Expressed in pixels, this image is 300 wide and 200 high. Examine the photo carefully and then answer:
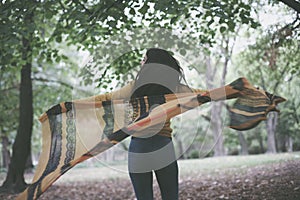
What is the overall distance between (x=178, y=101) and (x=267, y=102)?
3.11 feet

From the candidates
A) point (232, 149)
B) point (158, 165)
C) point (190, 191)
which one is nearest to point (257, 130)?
point (232, 149)

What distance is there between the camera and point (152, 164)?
3.48 m

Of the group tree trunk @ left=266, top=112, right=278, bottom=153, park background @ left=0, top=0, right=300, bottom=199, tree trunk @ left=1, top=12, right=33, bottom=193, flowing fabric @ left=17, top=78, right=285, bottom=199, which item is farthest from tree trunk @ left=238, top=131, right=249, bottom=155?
flowing fabric @ left=17, top=78, right=285, bottom=199

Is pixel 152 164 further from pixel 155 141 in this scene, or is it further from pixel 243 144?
pixel 243 144

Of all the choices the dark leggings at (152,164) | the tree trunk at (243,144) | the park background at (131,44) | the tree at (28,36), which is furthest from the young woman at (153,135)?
the tree trunk at (243,144)

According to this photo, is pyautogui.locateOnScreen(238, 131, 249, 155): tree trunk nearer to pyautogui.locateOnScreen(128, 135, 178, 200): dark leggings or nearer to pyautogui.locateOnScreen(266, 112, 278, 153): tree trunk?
pyautogui.locateOnScreen(266, 112, 278, 153): tree trunk

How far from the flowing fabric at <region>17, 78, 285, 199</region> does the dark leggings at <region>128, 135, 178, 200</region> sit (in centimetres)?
13

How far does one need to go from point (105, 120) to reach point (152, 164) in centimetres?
70

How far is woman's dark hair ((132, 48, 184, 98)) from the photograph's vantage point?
3.46 meters

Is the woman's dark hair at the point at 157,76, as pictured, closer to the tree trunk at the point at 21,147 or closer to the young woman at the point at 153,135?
the young woman at the point at 153,135

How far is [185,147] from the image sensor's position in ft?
14.9

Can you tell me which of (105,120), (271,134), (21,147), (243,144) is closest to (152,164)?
(105,120)

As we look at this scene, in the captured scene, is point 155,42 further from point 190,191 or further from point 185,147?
point 190,191

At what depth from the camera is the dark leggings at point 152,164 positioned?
11.3 feet
